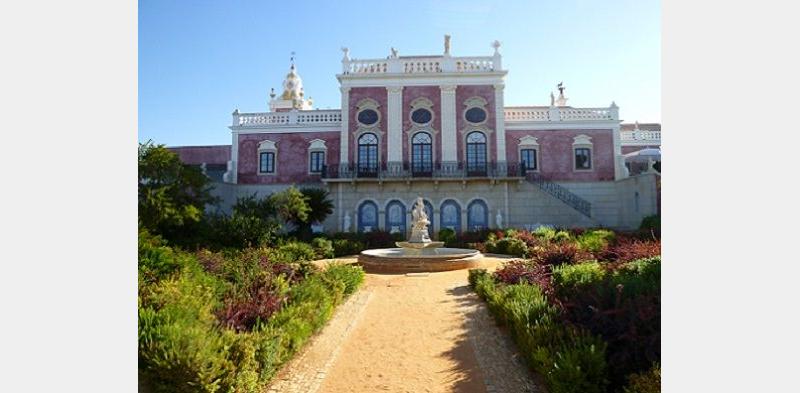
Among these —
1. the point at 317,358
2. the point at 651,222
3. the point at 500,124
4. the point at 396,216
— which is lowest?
the point at 317,358

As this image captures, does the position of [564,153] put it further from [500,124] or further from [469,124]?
[469,124]

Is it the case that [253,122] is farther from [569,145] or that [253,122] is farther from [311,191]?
[569,145]

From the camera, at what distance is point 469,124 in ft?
91.0

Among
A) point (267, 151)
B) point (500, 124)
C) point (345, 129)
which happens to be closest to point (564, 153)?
point (500, 124)

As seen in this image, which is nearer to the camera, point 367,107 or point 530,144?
point 530,144

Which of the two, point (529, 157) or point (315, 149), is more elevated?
point (315, 149)

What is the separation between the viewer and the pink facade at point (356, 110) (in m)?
28.0

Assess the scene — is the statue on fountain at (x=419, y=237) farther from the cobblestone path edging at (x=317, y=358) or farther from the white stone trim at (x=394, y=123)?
the white stone trim at (x=394, y=123)

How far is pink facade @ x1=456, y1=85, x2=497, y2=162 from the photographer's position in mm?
27562

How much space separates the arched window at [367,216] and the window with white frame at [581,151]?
12.7 metres

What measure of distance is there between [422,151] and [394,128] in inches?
87.7

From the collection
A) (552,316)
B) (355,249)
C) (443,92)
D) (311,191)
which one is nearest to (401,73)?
(443,92)

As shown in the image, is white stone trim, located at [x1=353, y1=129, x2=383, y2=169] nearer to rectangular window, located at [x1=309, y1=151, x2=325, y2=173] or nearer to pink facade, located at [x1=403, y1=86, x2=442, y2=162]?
pink facade, located at [x1=403, y1=86, x2=442, y2=162]

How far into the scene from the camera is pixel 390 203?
27234mm
